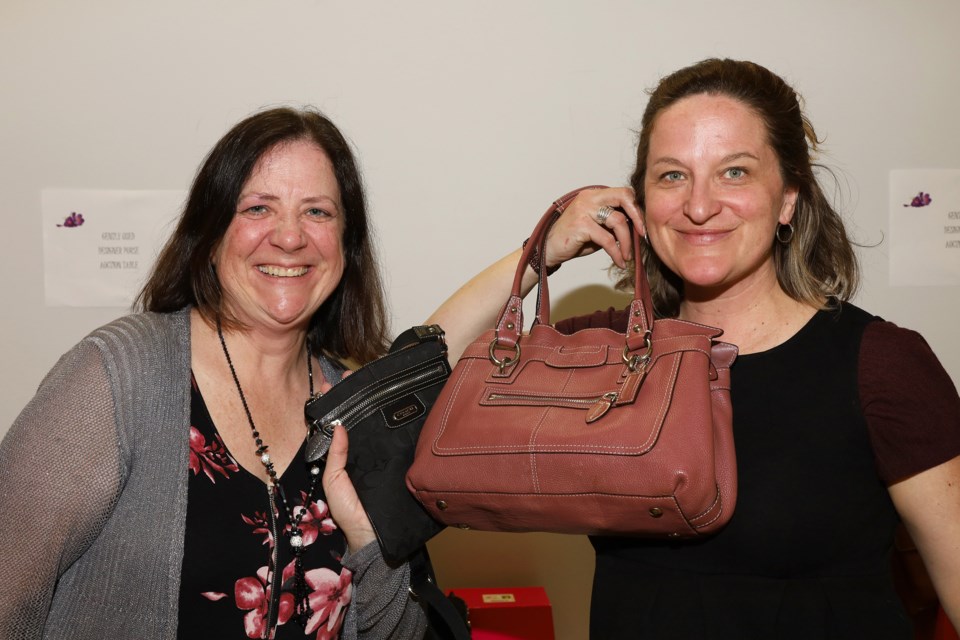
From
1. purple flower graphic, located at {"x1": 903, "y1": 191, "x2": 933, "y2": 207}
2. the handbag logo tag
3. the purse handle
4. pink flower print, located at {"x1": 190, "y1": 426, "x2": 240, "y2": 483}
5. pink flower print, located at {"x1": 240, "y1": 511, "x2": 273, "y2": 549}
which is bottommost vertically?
pink flower print, located at {"x1": 240, "y1": 511, "x2": 273, "y2": 549}

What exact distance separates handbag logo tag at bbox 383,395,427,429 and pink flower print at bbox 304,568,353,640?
352 mm

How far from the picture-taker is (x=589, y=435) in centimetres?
139

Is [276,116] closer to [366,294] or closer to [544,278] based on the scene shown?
[366,294]

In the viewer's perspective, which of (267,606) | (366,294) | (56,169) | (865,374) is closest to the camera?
(865,374)

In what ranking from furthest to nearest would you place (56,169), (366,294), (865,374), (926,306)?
(926,306)
(56,169)
(366,294)
(865,374)

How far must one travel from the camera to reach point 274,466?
1781 mm

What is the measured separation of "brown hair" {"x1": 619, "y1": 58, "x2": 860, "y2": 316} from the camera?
1.59m

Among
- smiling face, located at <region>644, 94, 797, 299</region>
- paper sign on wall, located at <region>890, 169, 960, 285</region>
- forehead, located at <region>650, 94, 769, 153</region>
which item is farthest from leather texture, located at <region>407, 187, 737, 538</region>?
paper sign on wall, located at <region>890, 169, 960, 285</region>

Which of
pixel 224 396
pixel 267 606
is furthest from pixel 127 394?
pixel 267 606

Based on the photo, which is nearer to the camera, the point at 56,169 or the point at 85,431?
the point at 85,431

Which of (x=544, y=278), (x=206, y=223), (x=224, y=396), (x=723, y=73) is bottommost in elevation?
(x=224, y=396)

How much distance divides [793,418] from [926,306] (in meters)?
1.62

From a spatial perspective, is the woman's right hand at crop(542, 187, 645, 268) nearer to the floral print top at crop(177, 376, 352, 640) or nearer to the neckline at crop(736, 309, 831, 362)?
the neckline at crop(736, 309, 831, 362)

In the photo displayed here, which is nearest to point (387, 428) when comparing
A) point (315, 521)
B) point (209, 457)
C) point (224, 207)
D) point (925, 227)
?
point (315, 521)
